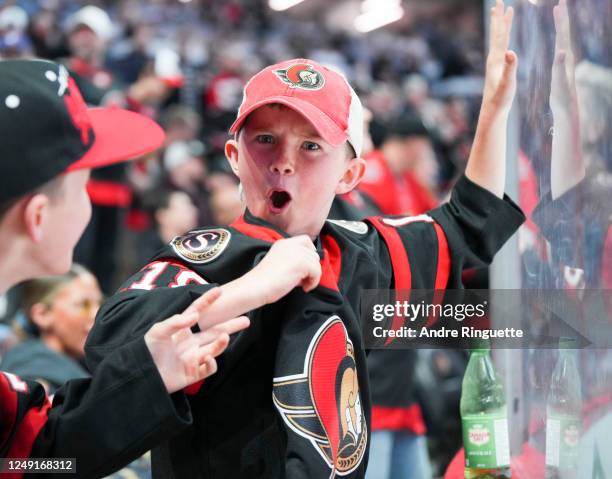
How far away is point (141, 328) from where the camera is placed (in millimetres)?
1355

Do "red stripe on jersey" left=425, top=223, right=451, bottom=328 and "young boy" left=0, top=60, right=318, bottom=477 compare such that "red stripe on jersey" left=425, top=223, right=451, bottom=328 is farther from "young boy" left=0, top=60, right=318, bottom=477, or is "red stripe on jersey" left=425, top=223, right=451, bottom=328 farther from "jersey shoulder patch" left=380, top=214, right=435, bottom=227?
"young boy" left=0, top=60, right=318, bottom=477

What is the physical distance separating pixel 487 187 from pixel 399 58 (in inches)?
486

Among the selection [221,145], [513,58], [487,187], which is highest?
[513,58]

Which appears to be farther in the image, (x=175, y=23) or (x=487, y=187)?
(x=175, y=23)

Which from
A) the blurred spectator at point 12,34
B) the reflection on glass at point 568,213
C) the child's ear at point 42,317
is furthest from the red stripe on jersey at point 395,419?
the blurred spectator at point 12,34

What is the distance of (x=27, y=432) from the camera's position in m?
1.31

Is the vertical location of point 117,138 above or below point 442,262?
above

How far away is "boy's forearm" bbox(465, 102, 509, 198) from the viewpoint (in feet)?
5.91

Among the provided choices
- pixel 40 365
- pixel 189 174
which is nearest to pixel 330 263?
pixel 40 365

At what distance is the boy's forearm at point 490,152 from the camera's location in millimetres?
1801

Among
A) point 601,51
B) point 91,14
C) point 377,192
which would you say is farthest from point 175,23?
point 601,51

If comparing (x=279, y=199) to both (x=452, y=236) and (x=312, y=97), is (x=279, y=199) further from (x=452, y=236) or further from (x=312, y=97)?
(x=452, y=236)

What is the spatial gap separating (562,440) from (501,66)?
2.27 ft

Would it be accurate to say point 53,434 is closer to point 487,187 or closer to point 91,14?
point 487,187
